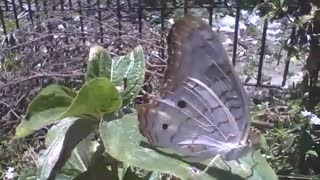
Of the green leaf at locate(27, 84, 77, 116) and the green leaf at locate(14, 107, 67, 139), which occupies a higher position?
the green leaf at locate(27, 84, 77, 116)

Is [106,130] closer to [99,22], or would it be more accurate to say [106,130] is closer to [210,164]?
[210,164]

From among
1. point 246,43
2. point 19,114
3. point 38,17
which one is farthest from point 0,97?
point 246,43

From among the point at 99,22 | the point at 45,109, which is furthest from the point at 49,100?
the point at 99,22

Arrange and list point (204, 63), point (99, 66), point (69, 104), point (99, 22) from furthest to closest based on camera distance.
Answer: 1. point (99, 22)
2. point (99, 66)
3. point (69, 104)
4. point (204, 63)

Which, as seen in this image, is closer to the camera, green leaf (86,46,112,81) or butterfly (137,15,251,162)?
butterfly (137,15,251,162)

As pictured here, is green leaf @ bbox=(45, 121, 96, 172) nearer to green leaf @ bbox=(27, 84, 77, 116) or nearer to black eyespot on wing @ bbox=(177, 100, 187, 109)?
green leaf @ bbox=(27, 84, 77, 116)

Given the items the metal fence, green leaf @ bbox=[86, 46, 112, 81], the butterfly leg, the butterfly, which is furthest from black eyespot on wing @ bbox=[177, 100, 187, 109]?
the metal fence
